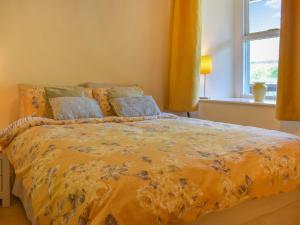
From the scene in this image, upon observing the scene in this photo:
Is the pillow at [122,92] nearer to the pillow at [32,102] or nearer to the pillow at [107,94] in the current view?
the pillow at [107,94]

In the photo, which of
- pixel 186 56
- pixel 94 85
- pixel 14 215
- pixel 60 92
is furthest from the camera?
pixel 186 56

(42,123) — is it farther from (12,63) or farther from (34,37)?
(34,37)

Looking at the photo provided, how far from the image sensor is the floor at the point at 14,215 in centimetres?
195

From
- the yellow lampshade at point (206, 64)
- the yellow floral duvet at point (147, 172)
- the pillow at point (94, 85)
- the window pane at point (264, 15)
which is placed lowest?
the yellow floral duvet at point (147, 172)

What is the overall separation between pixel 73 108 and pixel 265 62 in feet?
8.12

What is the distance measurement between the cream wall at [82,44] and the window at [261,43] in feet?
3.70

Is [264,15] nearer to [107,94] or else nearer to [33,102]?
[107,94]

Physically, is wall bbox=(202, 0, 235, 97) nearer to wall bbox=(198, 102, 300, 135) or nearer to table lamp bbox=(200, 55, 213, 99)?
table lamp bbox=(200, 55, 213, 99)

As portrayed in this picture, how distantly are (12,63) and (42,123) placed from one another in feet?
2.71

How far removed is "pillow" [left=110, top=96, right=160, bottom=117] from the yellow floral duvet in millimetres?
724

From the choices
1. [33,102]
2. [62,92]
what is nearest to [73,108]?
[62,92]

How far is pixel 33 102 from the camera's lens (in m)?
2.52

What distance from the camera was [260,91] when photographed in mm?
3131

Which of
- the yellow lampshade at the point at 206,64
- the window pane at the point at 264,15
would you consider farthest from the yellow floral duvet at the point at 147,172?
the window pane at the point at 264,15
